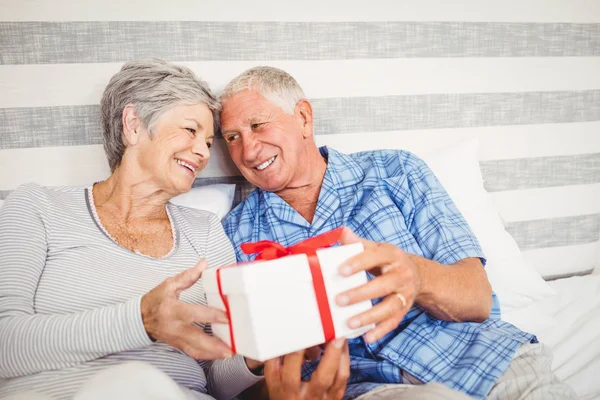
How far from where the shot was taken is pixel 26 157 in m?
1.47

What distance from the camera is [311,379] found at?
863mm

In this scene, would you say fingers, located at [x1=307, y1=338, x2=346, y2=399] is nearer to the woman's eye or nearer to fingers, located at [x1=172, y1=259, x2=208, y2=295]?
fingers, located at [x1=172, y1=259, x2=208, y2=295]

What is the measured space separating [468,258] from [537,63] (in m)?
1.16

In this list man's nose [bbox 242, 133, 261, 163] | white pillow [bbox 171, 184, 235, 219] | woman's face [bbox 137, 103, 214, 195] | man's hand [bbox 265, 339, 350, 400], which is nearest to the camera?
man's hand [bbox 265, 339, 350, 400]

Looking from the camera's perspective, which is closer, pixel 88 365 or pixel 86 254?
pixel 88 365

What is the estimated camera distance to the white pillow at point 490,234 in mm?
1558

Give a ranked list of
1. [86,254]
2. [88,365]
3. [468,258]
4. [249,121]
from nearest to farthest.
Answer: [88,365]
[86,254]
[468,258]
[249,121]

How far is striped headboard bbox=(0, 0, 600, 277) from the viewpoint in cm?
146

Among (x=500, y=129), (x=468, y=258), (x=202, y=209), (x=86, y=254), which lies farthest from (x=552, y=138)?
(x=86, y=254)

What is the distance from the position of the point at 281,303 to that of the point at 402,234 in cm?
69

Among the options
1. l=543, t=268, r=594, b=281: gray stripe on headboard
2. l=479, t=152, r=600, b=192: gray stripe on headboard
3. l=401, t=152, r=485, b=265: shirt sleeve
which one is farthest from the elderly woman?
l=543, t=268, r=594, b=281: gray stripe on headboard

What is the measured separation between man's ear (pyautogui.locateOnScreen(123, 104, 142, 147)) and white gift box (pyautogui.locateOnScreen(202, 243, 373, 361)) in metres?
0.68

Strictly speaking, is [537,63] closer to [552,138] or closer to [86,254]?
[552,138]

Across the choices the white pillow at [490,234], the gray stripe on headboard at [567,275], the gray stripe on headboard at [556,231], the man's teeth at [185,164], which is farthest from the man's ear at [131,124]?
the gray stripe on headboard at [567,275]
